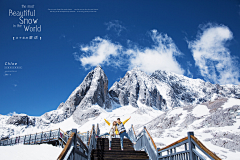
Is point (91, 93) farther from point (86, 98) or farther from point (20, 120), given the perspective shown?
point (20, 120)

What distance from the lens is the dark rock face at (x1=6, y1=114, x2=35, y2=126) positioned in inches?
2587

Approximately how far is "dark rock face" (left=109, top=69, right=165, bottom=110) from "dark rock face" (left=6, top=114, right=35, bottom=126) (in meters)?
55.1

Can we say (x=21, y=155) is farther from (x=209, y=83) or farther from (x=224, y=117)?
(x=209, y=83)

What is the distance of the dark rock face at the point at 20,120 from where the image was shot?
65713mm

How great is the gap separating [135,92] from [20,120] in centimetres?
7860

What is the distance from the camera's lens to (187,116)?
80.5 ft

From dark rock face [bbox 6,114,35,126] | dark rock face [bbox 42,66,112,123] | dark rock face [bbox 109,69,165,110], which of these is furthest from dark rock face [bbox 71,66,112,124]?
dark rock face [bbox 6,114,35,126]

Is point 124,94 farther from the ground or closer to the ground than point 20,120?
farther from the ground

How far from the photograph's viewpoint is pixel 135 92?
419 ft

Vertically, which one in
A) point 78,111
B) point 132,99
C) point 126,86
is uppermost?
point 126,86

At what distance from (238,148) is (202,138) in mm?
3164

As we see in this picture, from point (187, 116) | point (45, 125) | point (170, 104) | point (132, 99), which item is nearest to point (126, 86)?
point (132, 99)

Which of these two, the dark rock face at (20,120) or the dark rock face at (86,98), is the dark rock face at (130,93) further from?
the dark rock face at (20,120)

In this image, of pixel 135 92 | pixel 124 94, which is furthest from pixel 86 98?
pixel 135 92
